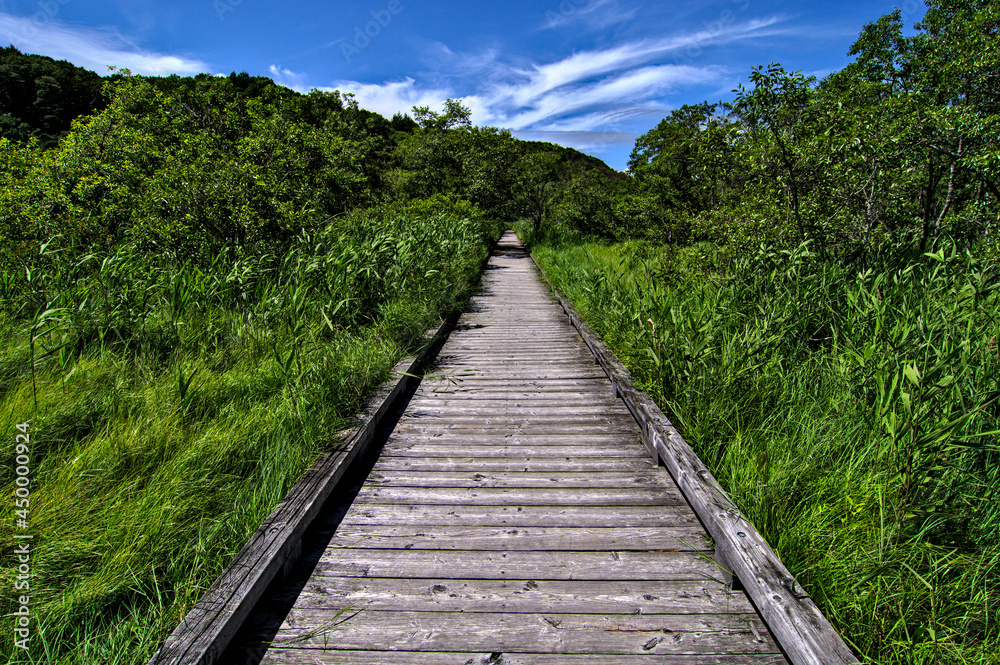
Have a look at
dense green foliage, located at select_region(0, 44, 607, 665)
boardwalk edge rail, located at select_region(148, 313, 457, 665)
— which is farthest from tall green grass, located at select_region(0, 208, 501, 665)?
boardwalk edge rail, located at select_region(148, 313, 457, 665)

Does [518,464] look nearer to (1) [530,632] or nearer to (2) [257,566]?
(1) [530,632]

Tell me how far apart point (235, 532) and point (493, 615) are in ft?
4.23

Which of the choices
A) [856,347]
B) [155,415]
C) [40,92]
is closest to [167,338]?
[155,415]

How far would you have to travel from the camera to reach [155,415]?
3.03 m

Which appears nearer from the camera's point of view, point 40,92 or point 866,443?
point 866,443

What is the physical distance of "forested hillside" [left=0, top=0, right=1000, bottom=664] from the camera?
1.93 meters

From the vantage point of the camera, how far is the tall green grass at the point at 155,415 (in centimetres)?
186

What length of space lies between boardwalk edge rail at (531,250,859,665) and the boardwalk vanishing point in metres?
0.01

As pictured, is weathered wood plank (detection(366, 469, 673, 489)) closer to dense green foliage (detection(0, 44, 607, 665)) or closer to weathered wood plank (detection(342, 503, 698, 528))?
weathered wood plank (detection(342, 503, 698, 528))

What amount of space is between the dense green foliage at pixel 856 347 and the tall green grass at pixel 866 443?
13 mm

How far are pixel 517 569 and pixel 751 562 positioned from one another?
1.01m

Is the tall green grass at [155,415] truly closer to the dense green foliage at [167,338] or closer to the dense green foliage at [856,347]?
the dense green foliage at [167,338]

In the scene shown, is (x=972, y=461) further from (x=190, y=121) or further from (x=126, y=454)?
(x=190, y=121)

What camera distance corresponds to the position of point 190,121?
8.29 metres
